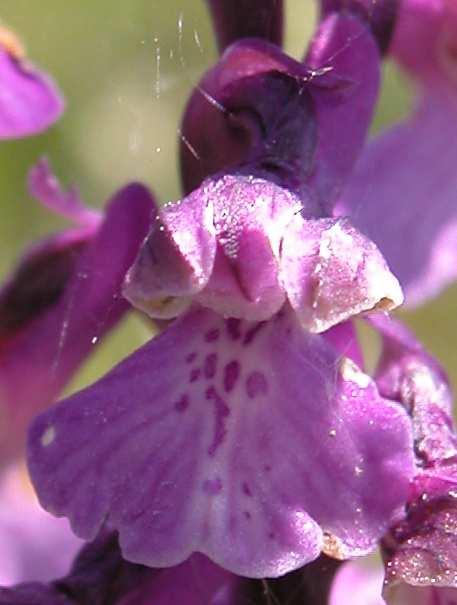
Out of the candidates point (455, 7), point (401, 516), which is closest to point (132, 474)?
point (401, 516)

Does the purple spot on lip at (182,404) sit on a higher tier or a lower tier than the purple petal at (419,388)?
higher

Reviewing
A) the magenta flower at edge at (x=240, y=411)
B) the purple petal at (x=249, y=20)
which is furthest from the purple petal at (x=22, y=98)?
the magenta flower at edge at (x=240, y=411)

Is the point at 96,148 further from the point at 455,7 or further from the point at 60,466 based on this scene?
the point at 60,466

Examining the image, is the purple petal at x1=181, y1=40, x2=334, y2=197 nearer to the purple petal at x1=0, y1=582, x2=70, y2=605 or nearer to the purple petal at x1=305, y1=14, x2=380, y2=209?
the purple petal at x1=305, y1=14, x2=380, y2=209

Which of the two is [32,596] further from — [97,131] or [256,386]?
[97,131]

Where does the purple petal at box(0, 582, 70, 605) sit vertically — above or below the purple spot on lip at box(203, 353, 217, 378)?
below

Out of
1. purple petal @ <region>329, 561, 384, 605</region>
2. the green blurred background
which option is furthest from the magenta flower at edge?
the green blurred background

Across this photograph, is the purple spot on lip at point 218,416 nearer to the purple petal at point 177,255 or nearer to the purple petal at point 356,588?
the purple petal at point 177,255
